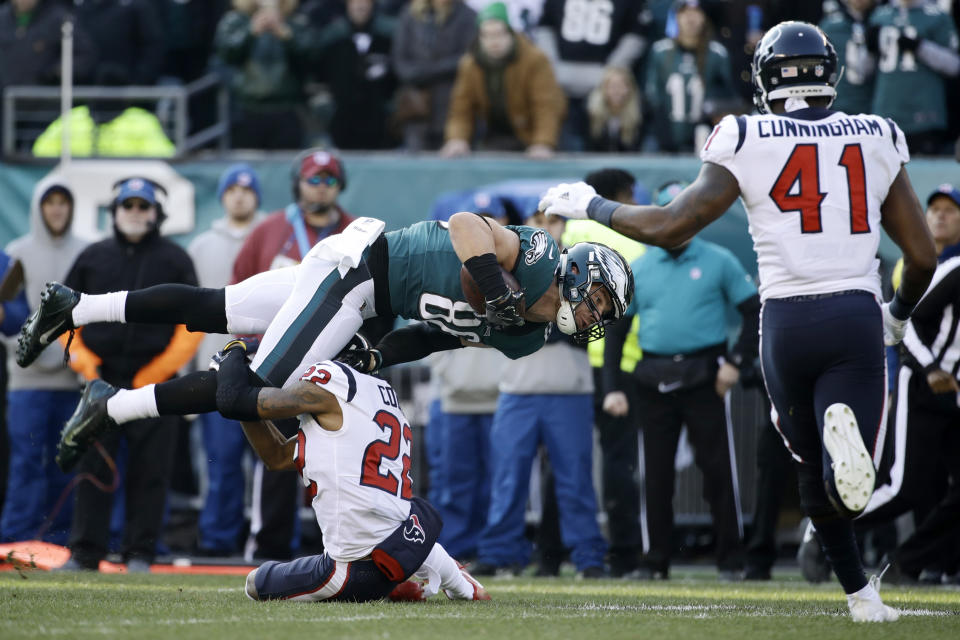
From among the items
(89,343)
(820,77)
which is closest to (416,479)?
(89,343)

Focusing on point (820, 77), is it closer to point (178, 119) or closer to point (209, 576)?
point (209, 576)

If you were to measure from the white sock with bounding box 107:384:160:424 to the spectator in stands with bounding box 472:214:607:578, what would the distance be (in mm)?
2846

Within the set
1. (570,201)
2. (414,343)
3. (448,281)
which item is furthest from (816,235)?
(414,343)

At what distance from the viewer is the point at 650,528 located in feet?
26.3

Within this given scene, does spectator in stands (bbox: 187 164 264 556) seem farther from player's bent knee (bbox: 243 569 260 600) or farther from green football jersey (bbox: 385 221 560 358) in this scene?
green football jersey (bbox: 385 221 560 358)

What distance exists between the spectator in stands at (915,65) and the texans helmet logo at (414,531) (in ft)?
19.0

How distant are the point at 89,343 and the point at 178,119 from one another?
3.12 metres

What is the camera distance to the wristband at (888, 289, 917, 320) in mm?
5371

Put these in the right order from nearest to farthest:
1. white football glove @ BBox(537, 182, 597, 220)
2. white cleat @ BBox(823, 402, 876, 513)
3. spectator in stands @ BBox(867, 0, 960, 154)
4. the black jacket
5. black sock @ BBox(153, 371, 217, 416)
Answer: white cleat @ BBox(823, 402, 876, 513) < white football glove @ BBox(537, 182, 597, 220) < black sock @ BBox(153, 371, 217, 416) < the black jacket < spectator in stands @ BBox(867, 0, 960, 154)

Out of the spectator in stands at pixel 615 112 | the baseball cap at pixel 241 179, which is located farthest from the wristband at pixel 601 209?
the spectator in stands at pixel 615 112

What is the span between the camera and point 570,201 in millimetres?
5270

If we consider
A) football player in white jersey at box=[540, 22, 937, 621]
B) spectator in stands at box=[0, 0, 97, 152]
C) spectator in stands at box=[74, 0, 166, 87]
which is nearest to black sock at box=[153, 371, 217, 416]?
football player in white jersey at box=[540, 22, 937, 621]

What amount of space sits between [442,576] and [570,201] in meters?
1.67

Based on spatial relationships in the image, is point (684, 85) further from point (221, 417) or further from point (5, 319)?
point (5, 319)
